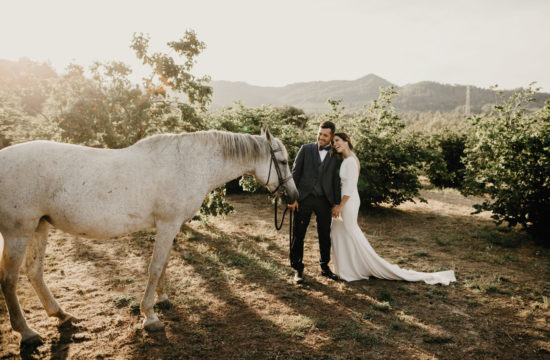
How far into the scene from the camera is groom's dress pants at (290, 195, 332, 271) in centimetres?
446

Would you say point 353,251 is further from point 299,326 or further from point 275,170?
point 275,170

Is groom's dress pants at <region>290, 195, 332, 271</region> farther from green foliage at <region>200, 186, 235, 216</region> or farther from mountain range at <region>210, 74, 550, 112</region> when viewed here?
mountain range at <region>210, 74, 550, 112</region>

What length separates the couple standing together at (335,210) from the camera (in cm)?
440

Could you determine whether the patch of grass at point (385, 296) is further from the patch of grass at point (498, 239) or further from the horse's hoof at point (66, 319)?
the patch of grass at point (498, 239)

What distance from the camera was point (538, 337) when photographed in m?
3.33

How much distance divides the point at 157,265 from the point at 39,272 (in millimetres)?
1415

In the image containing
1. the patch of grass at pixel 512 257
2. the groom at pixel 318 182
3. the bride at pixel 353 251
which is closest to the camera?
the groom at pixel 318 182

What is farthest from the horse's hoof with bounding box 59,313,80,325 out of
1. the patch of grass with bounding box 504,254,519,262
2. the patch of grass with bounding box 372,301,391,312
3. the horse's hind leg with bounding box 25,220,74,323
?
the patch of grass with bounding box 504,254,519,262

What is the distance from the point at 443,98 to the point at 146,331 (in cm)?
9462

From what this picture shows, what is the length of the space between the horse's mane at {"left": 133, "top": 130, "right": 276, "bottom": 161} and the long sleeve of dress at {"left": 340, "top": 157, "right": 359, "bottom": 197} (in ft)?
A: 4.60

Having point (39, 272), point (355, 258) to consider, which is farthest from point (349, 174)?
point (39, 272)

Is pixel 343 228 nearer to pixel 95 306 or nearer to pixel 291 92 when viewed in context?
pixel 95 306

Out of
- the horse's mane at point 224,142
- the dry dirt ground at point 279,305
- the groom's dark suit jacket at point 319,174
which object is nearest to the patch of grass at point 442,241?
the dry dirt ground at point 279,305

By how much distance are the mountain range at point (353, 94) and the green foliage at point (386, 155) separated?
58375 millimetres
